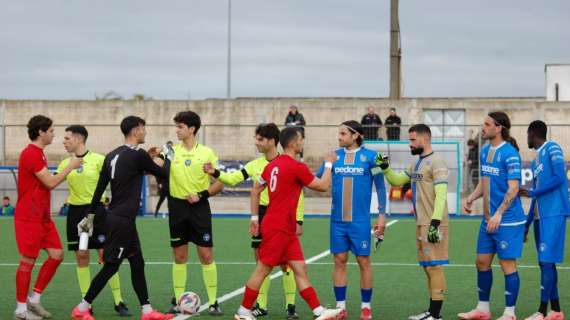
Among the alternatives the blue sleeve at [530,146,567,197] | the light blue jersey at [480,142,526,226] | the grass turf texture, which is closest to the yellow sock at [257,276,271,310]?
the grass turf texture

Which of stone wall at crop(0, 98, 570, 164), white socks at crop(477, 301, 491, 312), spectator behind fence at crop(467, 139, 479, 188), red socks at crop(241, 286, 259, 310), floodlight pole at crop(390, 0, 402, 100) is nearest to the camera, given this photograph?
red socks at crop(241, 286, 259, 310)

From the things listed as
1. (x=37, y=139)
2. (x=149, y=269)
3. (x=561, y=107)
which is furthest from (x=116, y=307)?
(x=561, y=107)

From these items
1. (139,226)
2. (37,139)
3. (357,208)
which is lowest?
(139,226)

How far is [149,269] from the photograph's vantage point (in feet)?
50.9

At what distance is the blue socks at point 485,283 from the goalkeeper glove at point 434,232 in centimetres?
87

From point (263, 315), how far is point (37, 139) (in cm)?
331

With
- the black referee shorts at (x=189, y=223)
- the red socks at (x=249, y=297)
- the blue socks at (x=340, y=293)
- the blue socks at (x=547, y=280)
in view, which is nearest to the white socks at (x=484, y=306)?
the blue socks at (x=547, y=280)

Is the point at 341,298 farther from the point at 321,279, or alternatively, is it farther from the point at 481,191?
the point at 321,279

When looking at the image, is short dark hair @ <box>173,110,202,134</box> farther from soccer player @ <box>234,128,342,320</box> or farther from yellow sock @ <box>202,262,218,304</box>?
yellow sock @ <box>202,262,218,304</box>

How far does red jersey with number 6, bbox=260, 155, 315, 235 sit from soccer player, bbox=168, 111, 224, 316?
1374 mm

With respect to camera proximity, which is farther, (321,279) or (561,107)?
(561,107)

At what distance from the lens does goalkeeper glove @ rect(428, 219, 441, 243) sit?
10.3 meters

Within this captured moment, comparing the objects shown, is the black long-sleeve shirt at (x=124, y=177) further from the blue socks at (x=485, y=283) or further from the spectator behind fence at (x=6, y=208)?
the spectator behind fence at (x=6, y=208)

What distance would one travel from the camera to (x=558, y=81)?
160ft
